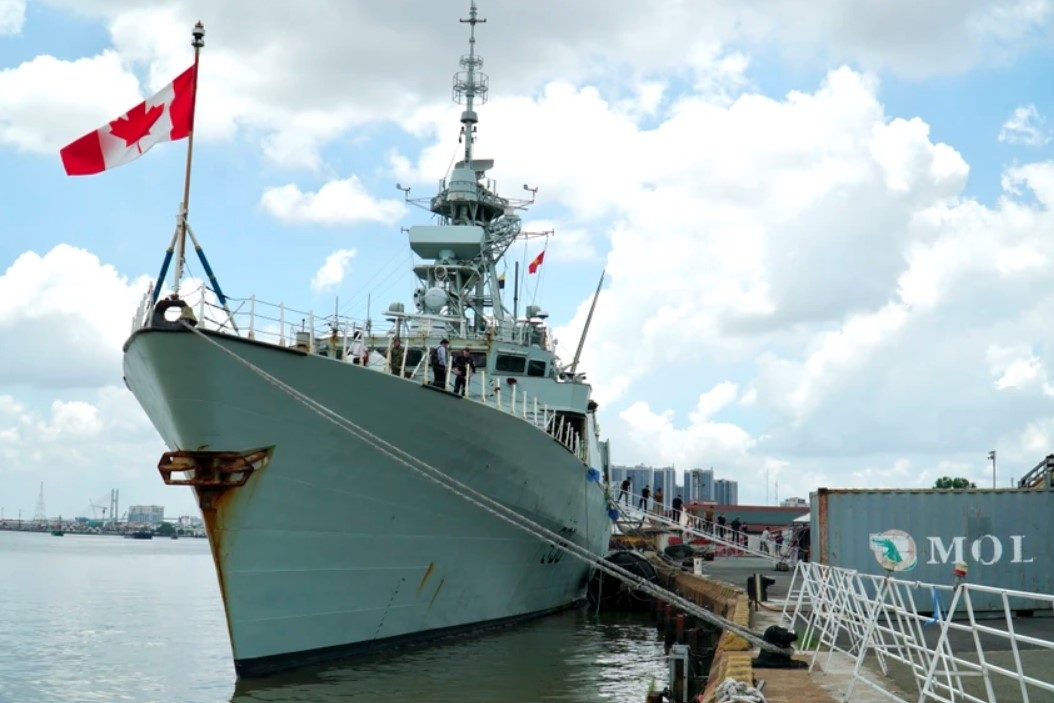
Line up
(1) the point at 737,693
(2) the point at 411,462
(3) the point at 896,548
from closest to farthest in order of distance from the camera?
(1) the point at 737,693
(2) the point at 411,462
(3) the point at 896,548

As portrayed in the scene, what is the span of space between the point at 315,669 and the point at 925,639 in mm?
7864

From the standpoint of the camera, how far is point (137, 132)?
10891 mm

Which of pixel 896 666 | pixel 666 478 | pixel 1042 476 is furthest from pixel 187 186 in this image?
pixel 666 478

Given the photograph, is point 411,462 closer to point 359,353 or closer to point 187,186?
point 359,353

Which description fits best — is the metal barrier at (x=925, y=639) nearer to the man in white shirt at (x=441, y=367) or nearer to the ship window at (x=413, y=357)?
the man in white shirt at (x=441, y=367)

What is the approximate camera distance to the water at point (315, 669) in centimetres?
1254

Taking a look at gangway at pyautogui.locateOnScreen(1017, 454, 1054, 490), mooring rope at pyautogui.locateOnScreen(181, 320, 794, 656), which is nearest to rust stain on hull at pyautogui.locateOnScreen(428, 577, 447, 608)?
mooring rope at pyautogui.locateOnScreen(181, 320, 794, 656)

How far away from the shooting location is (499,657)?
15133mm

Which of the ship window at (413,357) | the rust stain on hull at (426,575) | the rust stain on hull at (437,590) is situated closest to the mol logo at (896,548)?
the rust stain on hull at (437,590)

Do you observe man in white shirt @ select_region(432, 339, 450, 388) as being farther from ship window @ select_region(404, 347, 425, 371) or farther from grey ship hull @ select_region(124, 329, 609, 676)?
ship window @ select_region(404, 347, 425, 371)

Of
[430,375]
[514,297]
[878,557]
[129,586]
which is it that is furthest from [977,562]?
[129,586]

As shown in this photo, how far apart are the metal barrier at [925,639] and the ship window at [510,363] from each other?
7797 millimetres

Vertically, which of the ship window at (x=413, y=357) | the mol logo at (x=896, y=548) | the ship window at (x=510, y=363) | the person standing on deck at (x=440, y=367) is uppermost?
the ship window at (x=510, y=363)

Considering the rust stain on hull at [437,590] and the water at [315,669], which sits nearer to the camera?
the water at [315,669]
